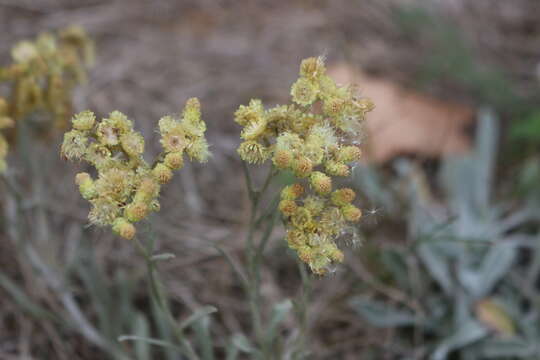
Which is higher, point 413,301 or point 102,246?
point 102,246

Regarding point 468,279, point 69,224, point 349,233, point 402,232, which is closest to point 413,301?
point 468,279

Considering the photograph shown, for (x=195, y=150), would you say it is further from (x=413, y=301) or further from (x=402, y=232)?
(x=402, y=232)

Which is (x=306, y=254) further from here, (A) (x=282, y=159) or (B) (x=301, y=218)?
(A) (x=282, y=159)

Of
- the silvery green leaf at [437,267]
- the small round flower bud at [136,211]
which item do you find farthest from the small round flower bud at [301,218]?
the silvery green leaf at [437,267]

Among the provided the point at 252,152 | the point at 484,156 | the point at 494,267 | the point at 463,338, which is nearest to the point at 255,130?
the point at 252,152

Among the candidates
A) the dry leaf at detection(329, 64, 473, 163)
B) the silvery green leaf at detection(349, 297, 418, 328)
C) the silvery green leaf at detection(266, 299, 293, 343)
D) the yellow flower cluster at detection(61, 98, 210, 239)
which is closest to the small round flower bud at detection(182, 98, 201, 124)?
the yellow flower cluster at detection(61, 98, 210, 239)

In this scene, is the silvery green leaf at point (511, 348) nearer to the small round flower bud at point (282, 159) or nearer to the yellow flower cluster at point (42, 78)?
the small round flower bud at point (282, 159)
